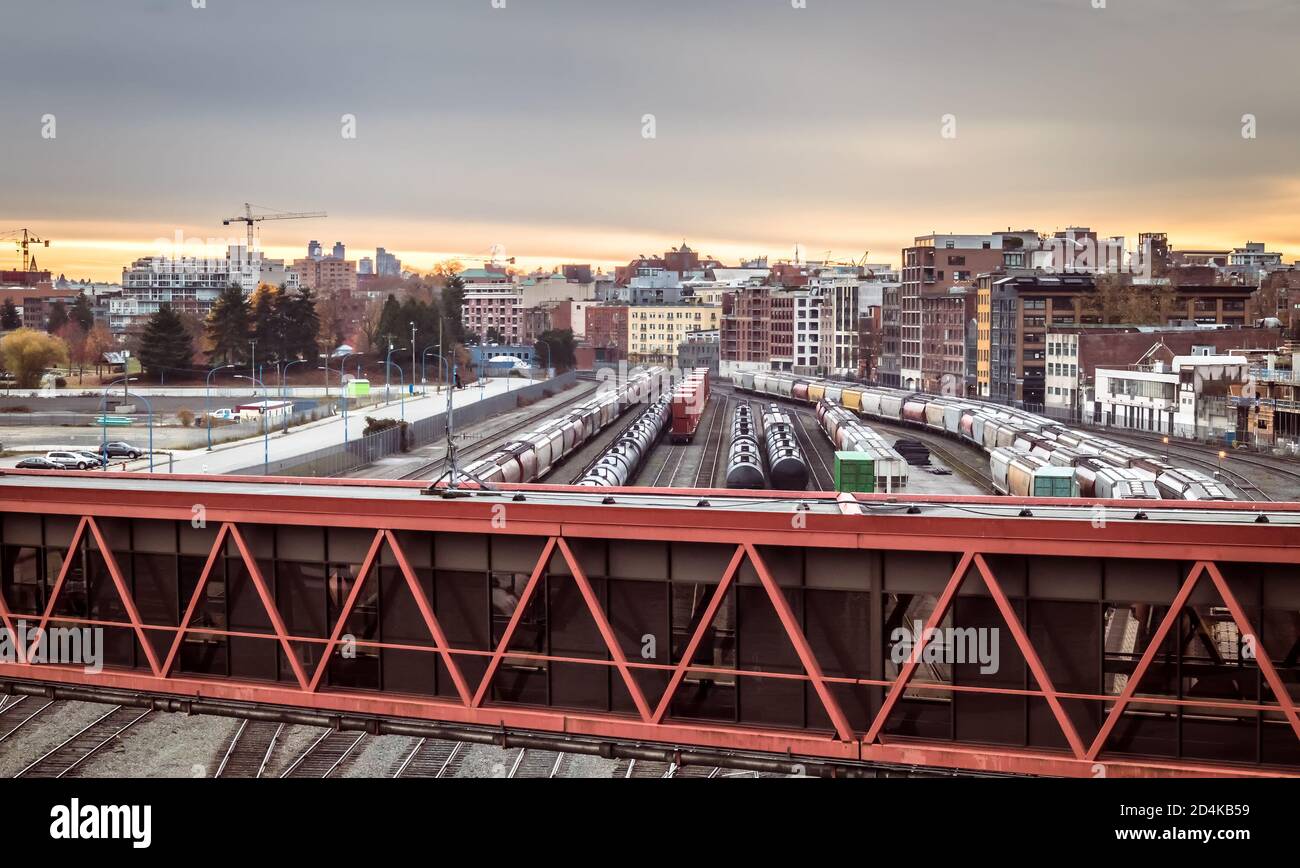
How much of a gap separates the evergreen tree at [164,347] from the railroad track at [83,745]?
359 ft

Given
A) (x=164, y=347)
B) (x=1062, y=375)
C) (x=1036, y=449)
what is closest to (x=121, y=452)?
(x=1036, y=449)

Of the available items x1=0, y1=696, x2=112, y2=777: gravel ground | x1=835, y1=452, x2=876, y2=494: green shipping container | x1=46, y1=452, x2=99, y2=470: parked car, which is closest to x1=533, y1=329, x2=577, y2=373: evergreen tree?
x1=46, y1=452, x2=99, y2=470: parked car

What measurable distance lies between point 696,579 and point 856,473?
41.9 metres

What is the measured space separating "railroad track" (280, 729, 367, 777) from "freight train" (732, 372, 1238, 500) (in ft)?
93.8

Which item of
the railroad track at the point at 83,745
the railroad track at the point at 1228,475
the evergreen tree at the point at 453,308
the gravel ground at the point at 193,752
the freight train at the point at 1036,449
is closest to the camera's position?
the gravel ground at the point at 193,752

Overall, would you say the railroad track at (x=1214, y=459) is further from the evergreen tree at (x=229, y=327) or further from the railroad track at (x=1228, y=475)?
the evergreen tree at (x=229, y=327)

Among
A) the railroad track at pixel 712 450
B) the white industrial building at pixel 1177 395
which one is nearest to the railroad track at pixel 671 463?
the railroad track at pixel 712 450

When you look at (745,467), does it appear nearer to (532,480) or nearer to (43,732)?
(532,480)

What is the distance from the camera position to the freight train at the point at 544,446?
5366cm

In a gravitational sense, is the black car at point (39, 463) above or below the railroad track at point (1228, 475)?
above

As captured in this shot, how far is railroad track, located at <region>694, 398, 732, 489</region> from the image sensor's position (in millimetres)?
69750

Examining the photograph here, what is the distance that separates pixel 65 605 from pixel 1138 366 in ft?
301
